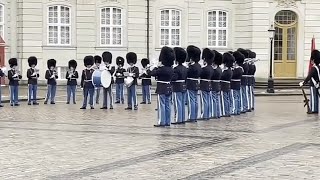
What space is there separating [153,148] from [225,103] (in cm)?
722

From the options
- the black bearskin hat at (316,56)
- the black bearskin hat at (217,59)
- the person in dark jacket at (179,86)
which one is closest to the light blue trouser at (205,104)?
the black bearskin hat at (217,59)

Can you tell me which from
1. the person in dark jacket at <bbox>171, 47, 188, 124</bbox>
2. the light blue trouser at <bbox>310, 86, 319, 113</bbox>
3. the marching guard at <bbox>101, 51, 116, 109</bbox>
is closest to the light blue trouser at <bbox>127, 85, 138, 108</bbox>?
the marching guard at <bbox>101, 51, 116, 109</bbox>

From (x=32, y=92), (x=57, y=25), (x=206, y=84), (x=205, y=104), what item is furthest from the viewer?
(x=57, y=25)

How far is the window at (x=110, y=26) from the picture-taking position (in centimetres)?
3591

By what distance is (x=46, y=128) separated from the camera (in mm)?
15781

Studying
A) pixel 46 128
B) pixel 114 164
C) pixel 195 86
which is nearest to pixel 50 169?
pixel 114 164

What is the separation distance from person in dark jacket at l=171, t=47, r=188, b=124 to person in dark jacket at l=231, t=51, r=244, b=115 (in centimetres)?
321

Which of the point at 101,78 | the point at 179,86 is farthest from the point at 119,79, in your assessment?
the point at 179,86

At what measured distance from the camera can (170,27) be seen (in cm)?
3675

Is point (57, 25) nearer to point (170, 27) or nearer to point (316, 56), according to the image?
point (170, 27)

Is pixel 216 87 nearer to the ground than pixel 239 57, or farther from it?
nearer to the ground

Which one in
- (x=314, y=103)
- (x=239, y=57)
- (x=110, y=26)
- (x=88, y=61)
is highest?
(x=110, y=26)

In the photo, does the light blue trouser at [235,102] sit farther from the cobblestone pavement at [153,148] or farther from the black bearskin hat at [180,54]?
the black bearskin hat at [180,54]

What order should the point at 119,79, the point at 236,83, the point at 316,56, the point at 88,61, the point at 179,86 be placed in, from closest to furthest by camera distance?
the point at 179,86, the point at 236,83, the point at 316,56, the point at 88,61, the point at 119,79
